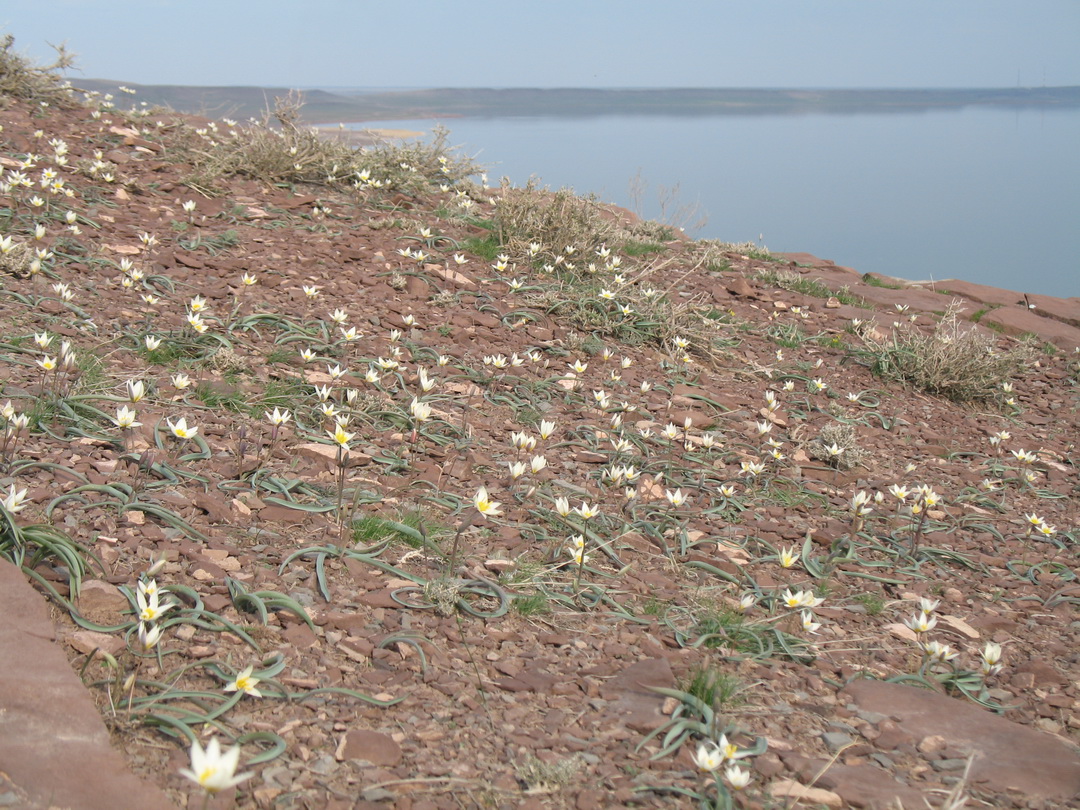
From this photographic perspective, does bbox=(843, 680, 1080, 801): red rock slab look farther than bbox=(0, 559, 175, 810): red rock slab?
Yes

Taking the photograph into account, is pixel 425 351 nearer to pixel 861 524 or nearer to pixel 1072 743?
pixel 861 524

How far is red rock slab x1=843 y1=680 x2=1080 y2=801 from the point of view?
78.4 inches

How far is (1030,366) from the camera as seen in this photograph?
21.0ft

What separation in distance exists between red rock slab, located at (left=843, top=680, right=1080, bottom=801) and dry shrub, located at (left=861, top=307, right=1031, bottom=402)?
3.49m

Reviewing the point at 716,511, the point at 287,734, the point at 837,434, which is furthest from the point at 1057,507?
the point at 287,734

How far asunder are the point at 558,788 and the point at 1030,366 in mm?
5950

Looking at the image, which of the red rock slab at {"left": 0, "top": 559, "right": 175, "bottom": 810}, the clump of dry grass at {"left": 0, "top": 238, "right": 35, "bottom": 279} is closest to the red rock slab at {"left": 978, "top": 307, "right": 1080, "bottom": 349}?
the clump of dry grass at {"left": 0, "top": 238, "right": 35, "bottom": 279}

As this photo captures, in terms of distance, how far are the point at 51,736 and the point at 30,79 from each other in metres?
7.56

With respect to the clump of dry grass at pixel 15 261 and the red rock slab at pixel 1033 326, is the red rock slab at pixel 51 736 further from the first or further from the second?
the red rock slab at pixel 1033 326

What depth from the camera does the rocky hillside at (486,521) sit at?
1.92 metres

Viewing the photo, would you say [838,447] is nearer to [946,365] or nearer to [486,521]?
[946,365]

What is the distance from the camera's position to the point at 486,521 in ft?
10.3

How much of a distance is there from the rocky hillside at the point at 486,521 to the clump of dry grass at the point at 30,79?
3.83ft

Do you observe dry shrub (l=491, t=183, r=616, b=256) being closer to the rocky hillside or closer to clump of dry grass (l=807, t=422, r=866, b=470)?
the rocky hillside
